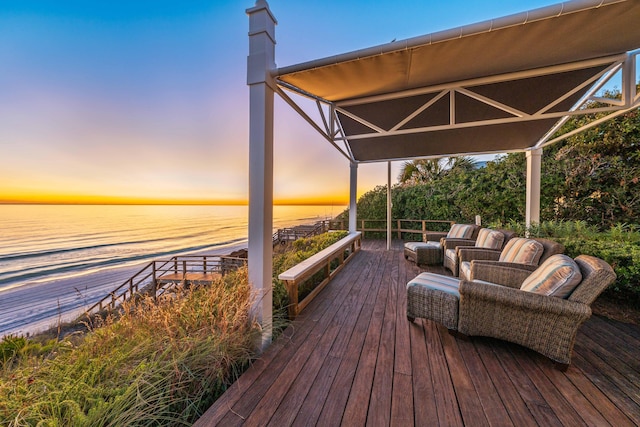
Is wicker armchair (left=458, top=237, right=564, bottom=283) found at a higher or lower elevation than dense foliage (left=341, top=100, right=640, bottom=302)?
lower

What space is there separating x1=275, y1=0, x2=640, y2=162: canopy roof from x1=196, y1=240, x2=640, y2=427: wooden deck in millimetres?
2457

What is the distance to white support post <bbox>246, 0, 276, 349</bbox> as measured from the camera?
212 centimetres

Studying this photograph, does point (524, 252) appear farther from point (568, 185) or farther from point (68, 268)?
point (68, 268)

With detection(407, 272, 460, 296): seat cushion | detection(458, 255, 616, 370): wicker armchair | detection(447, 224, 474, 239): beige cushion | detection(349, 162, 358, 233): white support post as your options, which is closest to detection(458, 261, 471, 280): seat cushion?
detection(407, 272, 460, 296): seat cushion

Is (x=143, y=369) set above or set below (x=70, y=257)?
above

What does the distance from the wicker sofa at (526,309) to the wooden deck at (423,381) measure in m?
0.16

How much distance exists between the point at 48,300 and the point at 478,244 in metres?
14.4

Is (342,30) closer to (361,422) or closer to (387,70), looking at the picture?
(387,70)

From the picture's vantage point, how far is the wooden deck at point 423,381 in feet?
4.74

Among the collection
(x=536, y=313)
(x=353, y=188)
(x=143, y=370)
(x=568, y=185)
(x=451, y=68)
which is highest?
(x=451, y=68)

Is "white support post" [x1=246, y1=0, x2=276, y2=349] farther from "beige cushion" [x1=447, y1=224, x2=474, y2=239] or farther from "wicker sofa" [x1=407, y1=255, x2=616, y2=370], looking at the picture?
"beige cushion" [x1=447, y1=224, x2=474, y2=239]

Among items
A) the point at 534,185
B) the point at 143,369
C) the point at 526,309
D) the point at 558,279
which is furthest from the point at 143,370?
the point at 534,185

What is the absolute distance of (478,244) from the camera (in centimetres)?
444

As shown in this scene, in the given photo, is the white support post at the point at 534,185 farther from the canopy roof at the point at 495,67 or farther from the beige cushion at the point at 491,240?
the beige cushion at the point at 491,240
